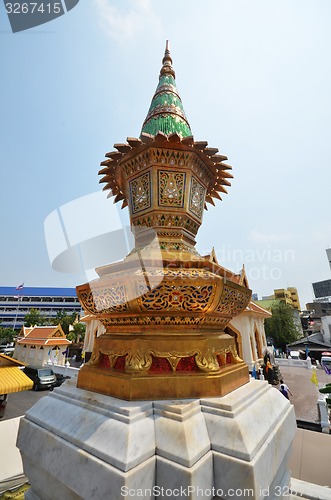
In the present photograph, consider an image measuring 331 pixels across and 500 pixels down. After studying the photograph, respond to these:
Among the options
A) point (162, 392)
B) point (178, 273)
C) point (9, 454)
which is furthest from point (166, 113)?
point (9, 454)

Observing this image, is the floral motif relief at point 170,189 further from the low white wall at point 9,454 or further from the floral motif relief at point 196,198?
the low white wall at point 9,454

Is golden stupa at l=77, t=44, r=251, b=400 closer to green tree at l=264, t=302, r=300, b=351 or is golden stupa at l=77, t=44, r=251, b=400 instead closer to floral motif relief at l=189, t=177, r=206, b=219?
floral motif relief at l=189, t=177, r=206, b=219

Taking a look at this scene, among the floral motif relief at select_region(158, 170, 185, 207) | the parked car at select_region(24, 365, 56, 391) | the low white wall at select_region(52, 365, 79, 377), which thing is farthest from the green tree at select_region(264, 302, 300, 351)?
the floral motif relief at select_region(158, 170, 185, 207)

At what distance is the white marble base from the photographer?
1.16 m

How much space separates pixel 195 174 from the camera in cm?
247

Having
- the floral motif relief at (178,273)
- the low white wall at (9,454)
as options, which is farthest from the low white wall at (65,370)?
the floral motif relief at (178,273)

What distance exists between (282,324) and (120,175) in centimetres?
3643

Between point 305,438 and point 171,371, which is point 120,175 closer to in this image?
point 171,371

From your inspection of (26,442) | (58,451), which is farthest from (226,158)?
(26,442)

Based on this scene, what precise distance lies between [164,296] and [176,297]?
9cm

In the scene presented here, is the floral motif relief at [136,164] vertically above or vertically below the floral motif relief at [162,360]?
above

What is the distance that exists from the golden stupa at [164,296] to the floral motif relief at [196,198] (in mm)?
11

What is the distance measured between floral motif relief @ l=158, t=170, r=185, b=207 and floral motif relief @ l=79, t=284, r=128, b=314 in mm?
983

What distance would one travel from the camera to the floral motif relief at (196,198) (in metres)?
2.47
